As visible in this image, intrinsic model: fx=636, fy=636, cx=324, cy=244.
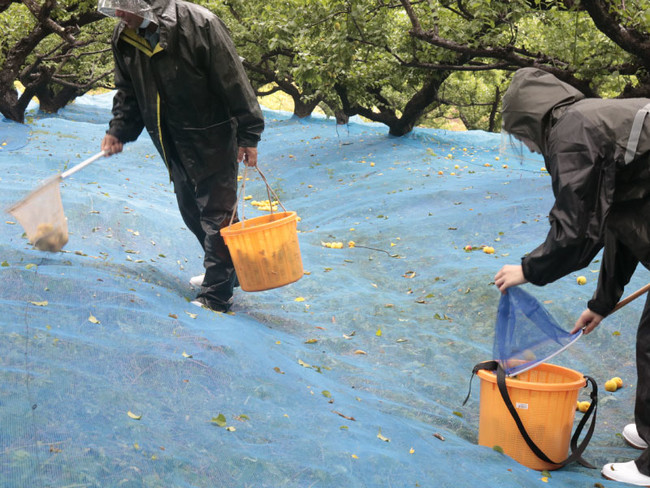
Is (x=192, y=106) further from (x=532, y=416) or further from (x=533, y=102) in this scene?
(x=532, y=416)

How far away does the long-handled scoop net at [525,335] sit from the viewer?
9.05 feet

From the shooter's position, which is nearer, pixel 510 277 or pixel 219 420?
pixel 219 420

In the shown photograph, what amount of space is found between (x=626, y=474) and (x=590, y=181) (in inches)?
49.9

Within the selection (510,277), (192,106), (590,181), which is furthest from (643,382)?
(192,106)

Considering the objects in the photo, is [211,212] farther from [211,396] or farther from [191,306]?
[211,396]

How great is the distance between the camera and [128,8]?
10.8 feet

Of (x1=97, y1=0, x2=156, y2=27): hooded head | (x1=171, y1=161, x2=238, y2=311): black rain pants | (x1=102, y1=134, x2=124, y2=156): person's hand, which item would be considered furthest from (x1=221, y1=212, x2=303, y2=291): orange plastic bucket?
(x1=97, y1=0, x2=156, y2=27): hooded head

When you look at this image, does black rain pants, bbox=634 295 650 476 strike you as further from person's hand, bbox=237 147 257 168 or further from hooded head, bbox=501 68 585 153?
person's hand, bbox=237 147 257 168

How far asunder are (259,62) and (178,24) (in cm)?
1065

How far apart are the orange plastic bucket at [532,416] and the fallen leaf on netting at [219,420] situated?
1.14m

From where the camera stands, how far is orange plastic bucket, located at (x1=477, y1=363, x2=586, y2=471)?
105 inches

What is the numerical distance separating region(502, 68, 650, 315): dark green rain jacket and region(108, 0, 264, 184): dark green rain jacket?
1.70 m

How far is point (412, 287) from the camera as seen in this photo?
5.42m

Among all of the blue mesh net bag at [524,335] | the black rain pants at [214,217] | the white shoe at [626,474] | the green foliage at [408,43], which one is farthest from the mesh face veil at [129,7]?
the green foliage at [408,43]
